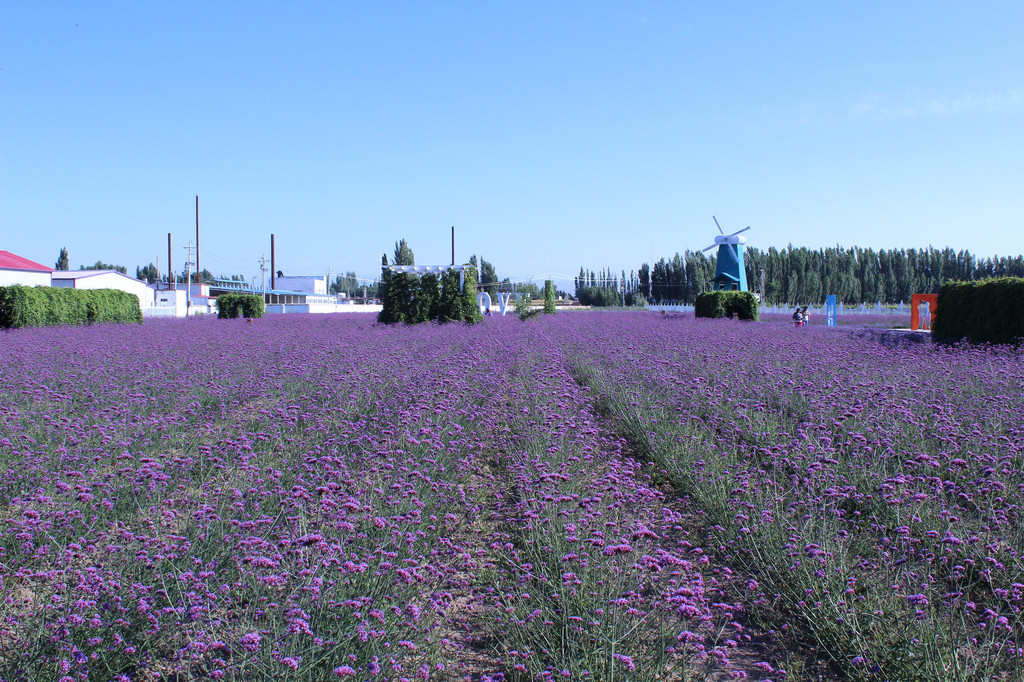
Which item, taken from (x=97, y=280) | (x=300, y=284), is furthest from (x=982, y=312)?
(x=300, y=284)

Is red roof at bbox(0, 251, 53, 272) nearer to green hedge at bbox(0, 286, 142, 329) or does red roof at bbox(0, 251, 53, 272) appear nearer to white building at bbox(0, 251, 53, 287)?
white building at bbox(0, 251, 53, 287)

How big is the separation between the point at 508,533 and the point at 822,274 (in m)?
83.7

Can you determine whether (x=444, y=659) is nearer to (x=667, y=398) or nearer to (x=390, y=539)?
(x=390, y=539)

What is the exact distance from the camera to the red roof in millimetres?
34888

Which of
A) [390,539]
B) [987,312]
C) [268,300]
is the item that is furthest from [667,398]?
[268,300]

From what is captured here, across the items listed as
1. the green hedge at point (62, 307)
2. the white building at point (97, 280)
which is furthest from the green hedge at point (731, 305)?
the white building at point (97, 280)

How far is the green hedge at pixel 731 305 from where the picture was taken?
30328 mm

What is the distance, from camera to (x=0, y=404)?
635 centimetres

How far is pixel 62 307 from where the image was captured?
931 inches

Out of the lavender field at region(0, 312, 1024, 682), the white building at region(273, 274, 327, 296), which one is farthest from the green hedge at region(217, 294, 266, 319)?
the white building at region(273, 274, 327, 296)

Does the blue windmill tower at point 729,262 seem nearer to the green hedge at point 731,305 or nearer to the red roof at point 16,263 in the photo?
the green hedge at point 731,305

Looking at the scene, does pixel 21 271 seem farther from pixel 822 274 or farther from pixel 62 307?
pixel 822 274

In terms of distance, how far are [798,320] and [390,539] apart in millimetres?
27164

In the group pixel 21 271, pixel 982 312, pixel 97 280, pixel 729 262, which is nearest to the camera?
pixel 982 312
